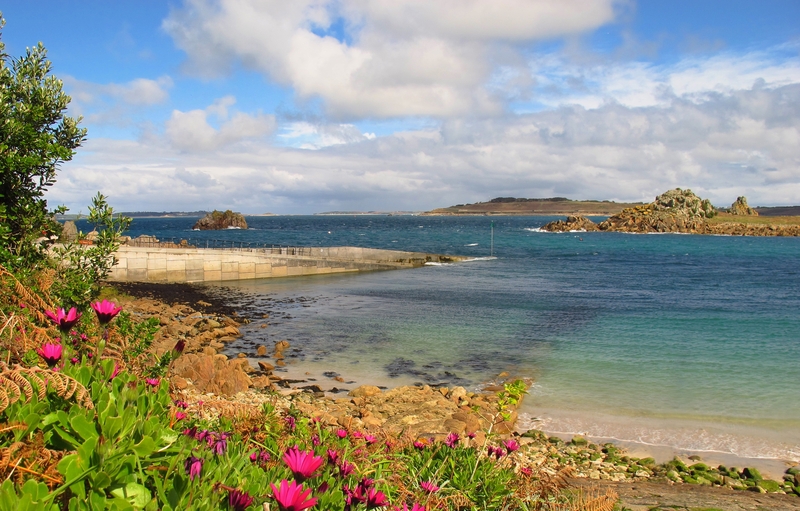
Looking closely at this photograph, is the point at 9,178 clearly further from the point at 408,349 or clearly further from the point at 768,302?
the point at 768,302

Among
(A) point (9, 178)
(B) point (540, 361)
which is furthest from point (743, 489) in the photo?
(A) point (9, 178)

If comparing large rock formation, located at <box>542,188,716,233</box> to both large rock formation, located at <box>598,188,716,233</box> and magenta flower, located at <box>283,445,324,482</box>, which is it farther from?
magenta flower, located at <box>283,445,324,482</box>

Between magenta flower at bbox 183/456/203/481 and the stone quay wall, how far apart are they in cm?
3291

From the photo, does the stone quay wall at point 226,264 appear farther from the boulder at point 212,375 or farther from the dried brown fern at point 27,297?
the dried brown fern at point 27,297

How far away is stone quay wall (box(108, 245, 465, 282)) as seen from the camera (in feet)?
116

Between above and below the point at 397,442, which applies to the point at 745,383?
below

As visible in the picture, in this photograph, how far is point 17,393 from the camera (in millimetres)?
2342

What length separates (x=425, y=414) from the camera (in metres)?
11.5

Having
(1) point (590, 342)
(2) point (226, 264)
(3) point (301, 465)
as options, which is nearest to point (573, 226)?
(2) point (226, 264)

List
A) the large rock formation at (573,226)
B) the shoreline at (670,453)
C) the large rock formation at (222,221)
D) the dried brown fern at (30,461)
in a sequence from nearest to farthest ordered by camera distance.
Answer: the dried brown fern at (30,461)
the shoreline at (670,453)
the large rock formation at (573,226)
the large rock formation at (222,221)

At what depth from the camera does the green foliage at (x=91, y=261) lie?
7455mm

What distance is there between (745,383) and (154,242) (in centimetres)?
4319

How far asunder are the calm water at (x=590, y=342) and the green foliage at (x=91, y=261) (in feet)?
28.0


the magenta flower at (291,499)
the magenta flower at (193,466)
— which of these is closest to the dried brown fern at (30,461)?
the magenta flower at (193,466)
